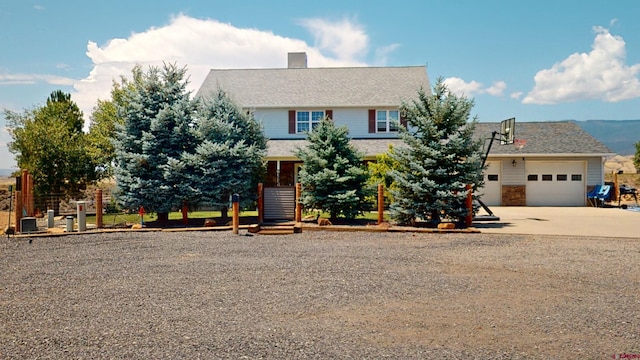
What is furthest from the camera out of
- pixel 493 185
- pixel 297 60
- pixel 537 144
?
pixel 297 60

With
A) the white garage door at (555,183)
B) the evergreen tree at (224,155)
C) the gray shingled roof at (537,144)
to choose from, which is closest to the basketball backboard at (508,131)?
the gray shingled roof at (537,144)

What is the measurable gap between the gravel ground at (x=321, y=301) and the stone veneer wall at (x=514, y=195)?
553 inches

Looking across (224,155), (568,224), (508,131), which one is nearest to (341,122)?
(508,131)

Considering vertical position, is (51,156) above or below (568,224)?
above

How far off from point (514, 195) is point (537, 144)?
10.8 feet

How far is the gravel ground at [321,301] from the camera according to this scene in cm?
477

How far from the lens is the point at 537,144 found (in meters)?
25.9

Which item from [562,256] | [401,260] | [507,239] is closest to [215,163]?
[401,260]

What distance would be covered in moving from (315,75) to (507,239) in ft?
62.4

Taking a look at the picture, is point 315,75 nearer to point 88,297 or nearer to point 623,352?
point 88,297

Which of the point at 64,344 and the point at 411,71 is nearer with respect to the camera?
the point at 64,344

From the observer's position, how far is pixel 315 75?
2897 cm

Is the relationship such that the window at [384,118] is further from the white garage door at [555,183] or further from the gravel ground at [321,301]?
the gravel ground at [321,301]

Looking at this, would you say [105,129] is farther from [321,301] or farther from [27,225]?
[321,301]
